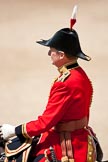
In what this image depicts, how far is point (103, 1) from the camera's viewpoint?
6.04m

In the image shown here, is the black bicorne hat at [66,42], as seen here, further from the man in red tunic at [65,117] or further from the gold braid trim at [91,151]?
the gold braid trim at [91,151]

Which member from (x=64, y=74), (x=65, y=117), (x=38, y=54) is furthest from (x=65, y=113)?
(x=38, y=54)

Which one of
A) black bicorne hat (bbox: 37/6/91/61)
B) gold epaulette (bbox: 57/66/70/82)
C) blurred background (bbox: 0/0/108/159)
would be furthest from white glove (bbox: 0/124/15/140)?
blurred background (bbox: 0/0/108/159)

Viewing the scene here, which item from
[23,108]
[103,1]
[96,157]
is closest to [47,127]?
[96,157]

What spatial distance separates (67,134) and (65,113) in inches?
4.3

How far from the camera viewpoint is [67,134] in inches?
88.6

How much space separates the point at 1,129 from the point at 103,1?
Answer: 404cm

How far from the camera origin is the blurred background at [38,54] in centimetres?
426

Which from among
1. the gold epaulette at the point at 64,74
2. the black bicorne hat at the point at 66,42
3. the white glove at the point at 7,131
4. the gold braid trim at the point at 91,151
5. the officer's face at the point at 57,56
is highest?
the black bicorne hat at the point at 66,42

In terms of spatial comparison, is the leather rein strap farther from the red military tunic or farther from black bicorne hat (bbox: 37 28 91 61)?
black bicorne hat (bbox: 37 28 91 61)

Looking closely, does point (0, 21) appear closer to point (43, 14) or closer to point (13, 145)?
point (43, 14)

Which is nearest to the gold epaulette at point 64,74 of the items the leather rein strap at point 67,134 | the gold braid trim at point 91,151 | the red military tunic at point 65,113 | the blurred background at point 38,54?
the red military tunic at point 65,113

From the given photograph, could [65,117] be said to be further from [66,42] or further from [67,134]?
[66,42]

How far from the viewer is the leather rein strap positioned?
2.23 meters
